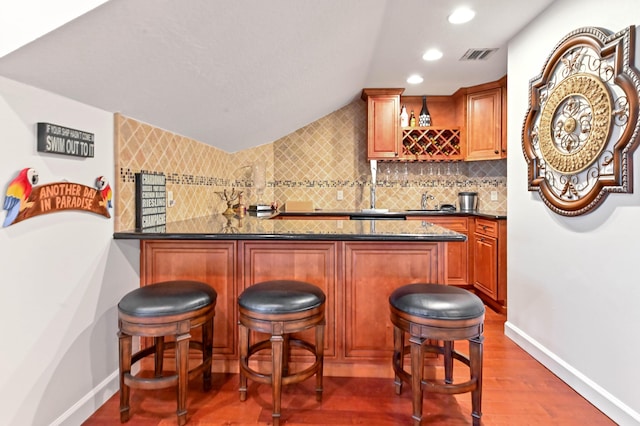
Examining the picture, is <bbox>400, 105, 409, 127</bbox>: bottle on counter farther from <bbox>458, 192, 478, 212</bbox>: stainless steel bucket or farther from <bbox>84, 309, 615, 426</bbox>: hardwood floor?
<bbox>84, 309, 615, 426</bbox>: hardwood floor

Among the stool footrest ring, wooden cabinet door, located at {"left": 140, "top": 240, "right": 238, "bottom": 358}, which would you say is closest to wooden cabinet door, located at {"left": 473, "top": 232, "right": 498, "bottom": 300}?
the stool footrest ring

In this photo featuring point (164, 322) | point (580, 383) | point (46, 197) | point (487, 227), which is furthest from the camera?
point (487, 227)

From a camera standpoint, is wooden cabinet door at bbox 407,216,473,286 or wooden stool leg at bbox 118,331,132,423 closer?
wooden stool leg at bbox 118,331,132,423

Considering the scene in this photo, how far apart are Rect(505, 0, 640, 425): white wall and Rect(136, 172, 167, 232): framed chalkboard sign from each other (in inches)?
95.2

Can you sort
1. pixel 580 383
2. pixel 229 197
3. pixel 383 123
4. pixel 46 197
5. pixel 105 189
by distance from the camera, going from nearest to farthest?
pixel 46 197
pixel 105 189
pixel 580 383
pixel 229 197
pixel 383 123

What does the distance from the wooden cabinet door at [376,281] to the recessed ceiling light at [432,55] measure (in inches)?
78.5

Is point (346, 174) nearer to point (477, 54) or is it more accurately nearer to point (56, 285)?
point (477, 54)

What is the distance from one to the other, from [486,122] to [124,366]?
4062mm

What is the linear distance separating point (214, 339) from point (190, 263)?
486 millimetres

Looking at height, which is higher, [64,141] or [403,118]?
[403,118]

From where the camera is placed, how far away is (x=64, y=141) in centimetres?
154

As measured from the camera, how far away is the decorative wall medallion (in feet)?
5.54

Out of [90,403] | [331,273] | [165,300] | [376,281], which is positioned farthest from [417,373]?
[90,403]

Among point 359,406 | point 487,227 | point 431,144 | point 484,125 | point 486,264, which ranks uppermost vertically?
point 484,125
